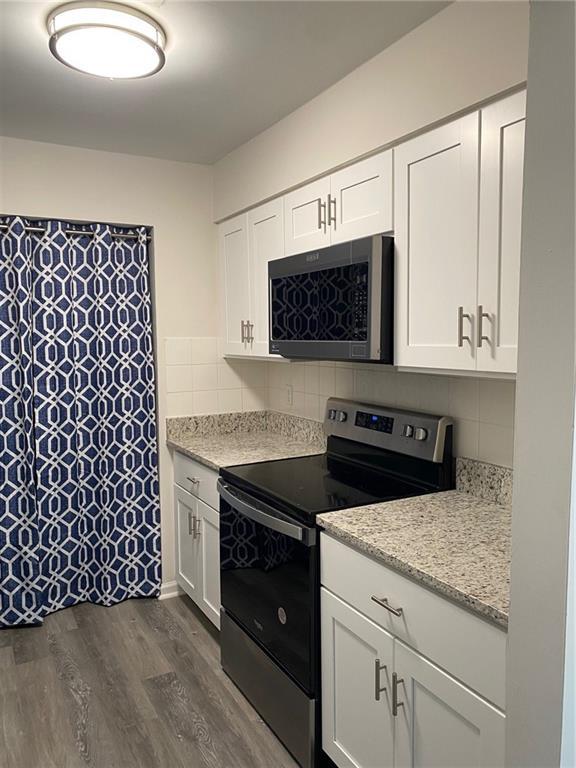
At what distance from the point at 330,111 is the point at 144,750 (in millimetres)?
2447

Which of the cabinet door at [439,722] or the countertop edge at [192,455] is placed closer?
the cabinet door at [439,722]

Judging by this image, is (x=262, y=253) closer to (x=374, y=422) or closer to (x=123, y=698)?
(x=374, y=422)

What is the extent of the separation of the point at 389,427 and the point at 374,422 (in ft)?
0.35

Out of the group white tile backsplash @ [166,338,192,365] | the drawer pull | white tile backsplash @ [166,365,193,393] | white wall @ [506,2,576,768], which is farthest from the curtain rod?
white wall @ [506,2,576,768]

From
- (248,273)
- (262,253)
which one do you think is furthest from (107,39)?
(248,273)

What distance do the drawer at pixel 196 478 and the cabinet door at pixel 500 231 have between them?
1465mm

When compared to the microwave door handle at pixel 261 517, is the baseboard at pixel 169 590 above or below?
below

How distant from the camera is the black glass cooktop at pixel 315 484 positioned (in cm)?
200

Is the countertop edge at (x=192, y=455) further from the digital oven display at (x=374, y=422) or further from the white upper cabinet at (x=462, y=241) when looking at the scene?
the white upper cabinet at (x=462, y=241)

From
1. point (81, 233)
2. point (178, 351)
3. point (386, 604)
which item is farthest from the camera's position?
point (178, 351)

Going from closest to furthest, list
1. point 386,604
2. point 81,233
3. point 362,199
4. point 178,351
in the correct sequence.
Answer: point 386,604
point 362,199
point 81,233
point 178,351

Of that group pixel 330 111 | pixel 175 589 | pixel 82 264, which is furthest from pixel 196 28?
pixel 175 589

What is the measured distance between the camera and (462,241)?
1.70 metres

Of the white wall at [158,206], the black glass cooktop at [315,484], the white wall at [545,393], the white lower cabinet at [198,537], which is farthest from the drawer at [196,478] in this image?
the white wall at [545,393]
